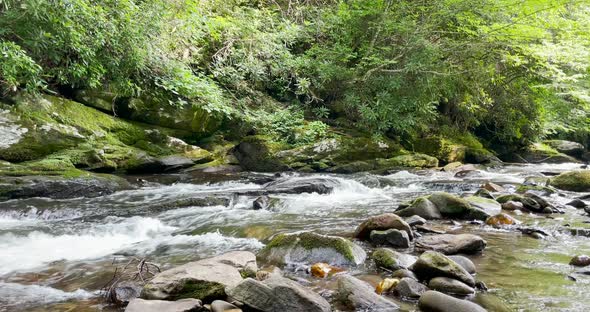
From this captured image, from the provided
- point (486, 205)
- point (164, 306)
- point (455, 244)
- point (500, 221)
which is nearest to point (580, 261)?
point (455, 244)

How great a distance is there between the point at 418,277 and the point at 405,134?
1259cm

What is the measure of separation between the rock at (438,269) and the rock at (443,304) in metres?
0.51

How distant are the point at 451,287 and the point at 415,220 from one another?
2.54m

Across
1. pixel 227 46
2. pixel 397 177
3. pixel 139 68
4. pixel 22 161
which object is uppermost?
pixel 227 46

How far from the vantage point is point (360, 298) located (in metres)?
3.18

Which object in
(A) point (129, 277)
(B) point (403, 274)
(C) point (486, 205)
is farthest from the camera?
(C) point (486, 205)

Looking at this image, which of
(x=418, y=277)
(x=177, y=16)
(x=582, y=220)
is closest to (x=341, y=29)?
(x=177, y=16)

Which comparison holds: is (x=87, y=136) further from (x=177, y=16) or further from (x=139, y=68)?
(x=177, y=16)

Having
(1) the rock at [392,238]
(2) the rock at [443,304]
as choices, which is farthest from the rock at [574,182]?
(2) the rock at [443,304]

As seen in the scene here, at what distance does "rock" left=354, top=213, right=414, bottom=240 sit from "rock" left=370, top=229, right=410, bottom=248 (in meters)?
0.17

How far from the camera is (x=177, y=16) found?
10.7 meters

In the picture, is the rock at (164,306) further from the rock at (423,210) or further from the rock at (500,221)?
the rock at (500,221)

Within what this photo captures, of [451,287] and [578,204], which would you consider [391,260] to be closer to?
[451,287]

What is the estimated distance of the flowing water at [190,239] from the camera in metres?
3.54
